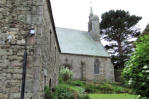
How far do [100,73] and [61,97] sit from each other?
1549 cm

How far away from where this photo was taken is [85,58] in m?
20.7

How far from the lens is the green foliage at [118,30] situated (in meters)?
26.1

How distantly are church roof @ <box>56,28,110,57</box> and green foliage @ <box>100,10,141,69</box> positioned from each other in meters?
4.27

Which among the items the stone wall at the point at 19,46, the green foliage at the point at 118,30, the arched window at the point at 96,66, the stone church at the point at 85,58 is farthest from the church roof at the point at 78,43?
the stone wall at the point at 19,46

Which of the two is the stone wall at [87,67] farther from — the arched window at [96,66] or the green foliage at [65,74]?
the green foliage at [65,74]

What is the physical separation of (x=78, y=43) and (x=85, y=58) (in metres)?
3.07

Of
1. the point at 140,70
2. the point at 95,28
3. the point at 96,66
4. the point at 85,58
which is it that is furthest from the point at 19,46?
the point at 95,28

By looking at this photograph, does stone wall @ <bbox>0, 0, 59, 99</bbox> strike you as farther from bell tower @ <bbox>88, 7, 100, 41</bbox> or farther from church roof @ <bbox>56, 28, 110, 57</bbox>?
bell tower @ <bbox>88, 7, 100, 41</bbox>

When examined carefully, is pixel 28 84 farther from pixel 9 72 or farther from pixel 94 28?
pixel 94 28

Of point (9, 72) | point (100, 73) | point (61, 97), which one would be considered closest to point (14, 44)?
point (9, 72)

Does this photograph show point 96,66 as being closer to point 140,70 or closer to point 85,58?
point 85,58

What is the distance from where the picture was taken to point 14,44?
477cm

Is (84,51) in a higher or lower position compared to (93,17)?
lower

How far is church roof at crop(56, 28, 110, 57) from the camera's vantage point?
68.6 ft
